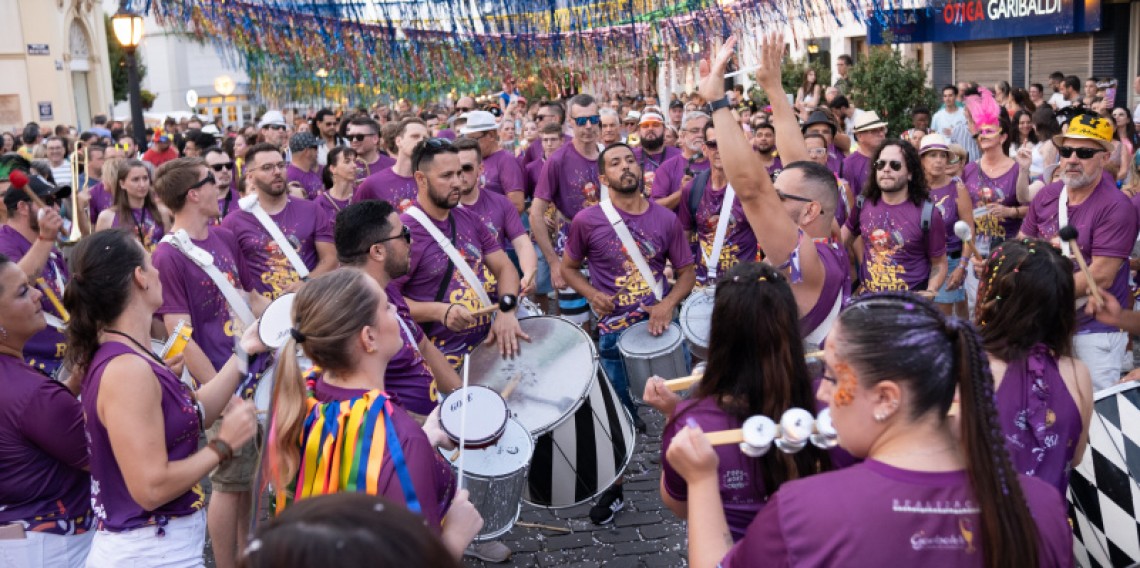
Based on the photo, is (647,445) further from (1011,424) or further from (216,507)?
(1011,424)

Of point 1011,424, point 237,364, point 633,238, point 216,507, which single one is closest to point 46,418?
point 237,364

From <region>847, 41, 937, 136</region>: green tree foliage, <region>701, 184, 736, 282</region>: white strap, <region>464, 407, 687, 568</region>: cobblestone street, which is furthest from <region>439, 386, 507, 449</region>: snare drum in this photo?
<region>847, 41, 937, 136</region>: green tree foliage

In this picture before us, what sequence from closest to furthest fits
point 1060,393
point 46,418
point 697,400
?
point 697,400
point 1060,393
point 46,418

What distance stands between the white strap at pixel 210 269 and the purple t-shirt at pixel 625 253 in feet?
6.93

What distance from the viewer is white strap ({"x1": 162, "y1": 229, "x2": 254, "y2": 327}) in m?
5.21

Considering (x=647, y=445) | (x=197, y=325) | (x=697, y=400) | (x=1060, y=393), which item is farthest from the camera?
(x=647, y=445)

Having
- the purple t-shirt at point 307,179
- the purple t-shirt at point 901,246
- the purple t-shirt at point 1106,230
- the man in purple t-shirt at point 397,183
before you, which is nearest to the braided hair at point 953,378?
the purple t-shirt at point 1106,230

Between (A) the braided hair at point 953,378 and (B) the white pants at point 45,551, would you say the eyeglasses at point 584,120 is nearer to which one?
(B) the white pants at point 45,551

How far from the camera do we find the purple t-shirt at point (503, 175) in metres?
10.1

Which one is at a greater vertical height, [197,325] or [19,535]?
[197,325]

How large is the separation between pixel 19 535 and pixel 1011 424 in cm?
320

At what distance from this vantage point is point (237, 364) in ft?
12.8

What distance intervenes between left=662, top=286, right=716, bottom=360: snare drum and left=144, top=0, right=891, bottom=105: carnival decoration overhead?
1340 millimetres

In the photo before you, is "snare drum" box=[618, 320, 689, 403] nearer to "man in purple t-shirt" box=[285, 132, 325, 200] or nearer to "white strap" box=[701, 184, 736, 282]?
"white strap" box=[701, 184, 736, 282]
